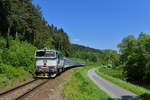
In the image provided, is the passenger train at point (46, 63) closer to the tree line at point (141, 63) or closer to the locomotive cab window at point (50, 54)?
the locomotive cab window at point (50, 54)

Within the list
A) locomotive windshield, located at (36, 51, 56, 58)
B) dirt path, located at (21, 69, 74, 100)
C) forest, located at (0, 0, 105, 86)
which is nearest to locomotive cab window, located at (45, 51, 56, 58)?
locomotive windshield, located at (36, 51, 56, 58)

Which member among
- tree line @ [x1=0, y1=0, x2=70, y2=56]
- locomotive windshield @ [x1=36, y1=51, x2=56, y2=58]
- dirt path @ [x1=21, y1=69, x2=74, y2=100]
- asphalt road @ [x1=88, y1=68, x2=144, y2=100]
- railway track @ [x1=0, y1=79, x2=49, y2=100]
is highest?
tree line @ [x1=0, y1=0, x2=70, y2=56]

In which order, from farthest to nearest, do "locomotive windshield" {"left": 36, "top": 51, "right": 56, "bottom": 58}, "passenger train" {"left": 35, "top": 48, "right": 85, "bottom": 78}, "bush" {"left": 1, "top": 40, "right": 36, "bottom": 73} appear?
"locomotive windshield" {"left": 36, "top": 51, "right": 56, "bottom": 58}
"bush" {"left": 1, "top": 40, "right": 36, "bottom": 73}
"passenger train" {"left": 35, "top": 48, "right": 85, "bottom": 78}

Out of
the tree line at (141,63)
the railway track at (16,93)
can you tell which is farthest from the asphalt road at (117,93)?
the tree line at (141,63)

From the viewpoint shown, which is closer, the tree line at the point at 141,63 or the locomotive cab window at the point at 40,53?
the locomotive cab window at the point at 40,53

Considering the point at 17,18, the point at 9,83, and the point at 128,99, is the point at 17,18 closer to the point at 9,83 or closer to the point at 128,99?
the point at 9,83

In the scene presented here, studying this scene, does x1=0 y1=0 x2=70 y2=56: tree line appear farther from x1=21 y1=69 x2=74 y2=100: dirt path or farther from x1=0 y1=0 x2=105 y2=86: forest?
x1=21 y1=69 x2=74 y2=100: dirt path

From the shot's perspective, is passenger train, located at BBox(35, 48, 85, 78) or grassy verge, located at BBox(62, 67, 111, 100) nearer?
grassy verge, located at BBox(62, 67, 111, 100)

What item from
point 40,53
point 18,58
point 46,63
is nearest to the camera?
point 46,63

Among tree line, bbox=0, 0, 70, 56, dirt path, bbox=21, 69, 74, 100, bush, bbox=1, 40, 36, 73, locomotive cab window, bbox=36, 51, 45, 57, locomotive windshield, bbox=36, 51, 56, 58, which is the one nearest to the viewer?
dirt path, bbox=21, 69, 74, 100

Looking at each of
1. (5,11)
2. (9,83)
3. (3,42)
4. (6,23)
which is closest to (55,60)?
(9,83)

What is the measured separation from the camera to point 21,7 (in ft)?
107

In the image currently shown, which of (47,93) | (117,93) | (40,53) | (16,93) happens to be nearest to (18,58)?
(40,53)

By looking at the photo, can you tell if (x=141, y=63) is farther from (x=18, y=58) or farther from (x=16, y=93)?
(x=16, y=93)
